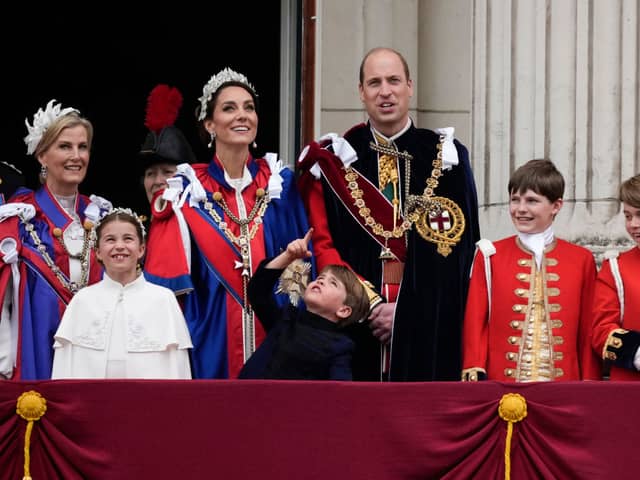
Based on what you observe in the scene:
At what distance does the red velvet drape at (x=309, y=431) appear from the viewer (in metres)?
4.62

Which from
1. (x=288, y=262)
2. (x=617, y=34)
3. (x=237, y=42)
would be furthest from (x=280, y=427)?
(x=237, y=42)

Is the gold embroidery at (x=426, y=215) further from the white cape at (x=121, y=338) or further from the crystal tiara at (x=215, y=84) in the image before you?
the white cape at (x=121, y=338)

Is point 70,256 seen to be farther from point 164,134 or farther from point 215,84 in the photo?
point 164,134

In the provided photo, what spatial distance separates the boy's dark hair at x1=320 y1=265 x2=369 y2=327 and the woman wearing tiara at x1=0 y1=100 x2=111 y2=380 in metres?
0.98

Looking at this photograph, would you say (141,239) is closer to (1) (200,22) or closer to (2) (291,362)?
(2) (291,362)

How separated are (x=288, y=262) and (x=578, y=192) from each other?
2.05 m

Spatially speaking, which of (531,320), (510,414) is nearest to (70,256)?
(531,320)

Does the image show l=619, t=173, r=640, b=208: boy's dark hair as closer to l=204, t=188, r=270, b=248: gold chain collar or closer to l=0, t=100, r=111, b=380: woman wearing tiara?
l=204, t=188, r=270, b=248: gold chain collar

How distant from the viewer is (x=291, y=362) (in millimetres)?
5098

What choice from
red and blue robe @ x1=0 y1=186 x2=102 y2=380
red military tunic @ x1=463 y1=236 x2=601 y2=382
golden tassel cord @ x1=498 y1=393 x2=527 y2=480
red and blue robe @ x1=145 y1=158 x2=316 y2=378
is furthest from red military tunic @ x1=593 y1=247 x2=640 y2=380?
red and blue robe @ x1=0 y1=186 x2=102 y2=380

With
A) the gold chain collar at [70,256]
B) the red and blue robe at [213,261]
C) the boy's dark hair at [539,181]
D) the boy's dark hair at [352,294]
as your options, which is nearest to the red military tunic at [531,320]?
the boy's dark hair at [539,181]

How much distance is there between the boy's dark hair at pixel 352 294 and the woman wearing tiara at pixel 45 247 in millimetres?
983

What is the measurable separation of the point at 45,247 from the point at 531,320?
5.90 ft

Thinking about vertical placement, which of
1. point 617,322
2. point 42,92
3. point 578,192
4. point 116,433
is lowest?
point 116,433
